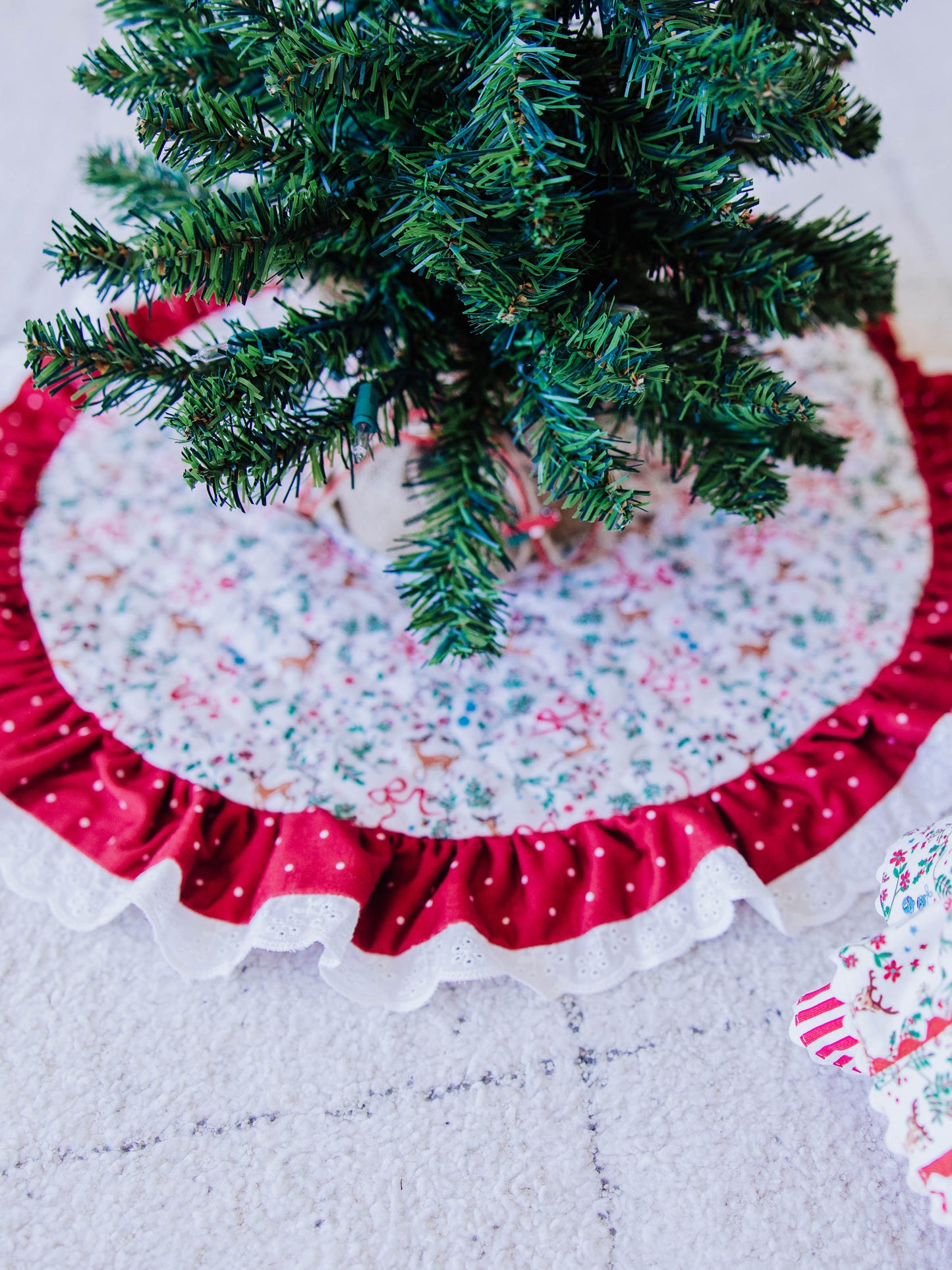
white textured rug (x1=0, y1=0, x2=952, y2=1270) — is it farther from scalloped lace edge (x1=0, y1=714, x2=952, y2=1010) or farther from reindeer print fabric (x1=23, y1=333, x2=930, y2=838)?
reindeer print fabric (x1=23, y1=333, x2=930, y2=838)

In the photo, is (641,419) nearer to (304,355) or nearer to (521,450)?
(521,450)

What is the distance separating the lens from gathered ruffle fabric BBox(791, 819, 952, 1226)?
0.48 meters

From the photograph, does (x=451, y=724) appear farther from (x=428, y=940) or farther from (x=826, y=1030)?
(x=826, y=1030)

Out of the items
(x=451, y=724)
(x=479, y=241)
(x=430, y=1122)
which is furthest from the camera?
(x=451, y=724)

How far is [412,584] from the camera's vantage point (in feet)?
2.02

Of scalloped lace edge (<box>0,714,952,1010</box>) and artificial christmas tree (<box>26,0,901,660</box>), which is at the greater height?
artificial christmas tree (<box>26,0,901,660</box>)

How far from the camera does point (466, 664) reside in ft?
2.43

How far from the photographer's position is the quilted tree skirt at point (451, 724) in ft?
2.07

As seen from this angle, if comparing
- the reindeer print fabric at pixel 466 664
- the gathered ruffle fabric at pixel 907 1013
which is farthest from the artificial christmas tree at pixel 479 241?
the gathered ruffle fabric at pixel 907 1013

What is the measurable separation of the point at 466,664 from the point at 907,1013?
377mm

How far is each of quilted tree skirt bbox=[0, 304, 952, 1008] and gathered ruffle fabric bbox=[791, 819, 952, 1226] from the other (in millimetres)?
83

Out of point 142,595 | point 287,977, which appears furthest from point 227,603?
point 287,977

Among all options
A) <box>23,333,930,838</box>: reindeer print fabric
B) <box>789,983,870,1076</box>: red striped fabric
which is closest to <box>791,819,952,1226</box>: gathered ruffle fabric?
<box>789,983,870,1076</box>: red striped fabric

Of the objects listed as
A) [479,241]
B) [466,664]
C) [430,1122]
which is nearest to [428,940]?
[430,1122]
